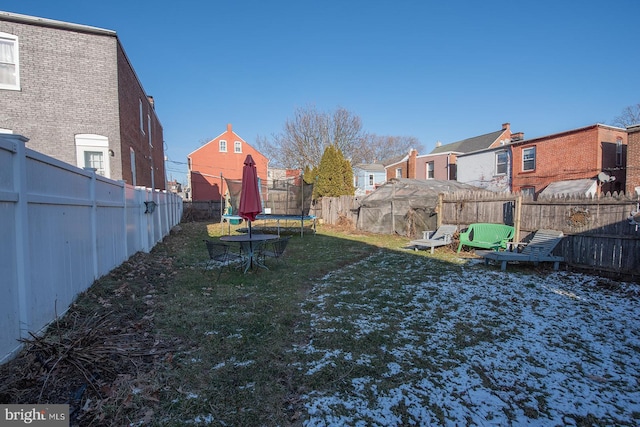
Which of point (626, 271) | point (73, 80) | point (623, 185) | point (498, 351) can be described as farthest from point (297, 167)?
point (498, 351)

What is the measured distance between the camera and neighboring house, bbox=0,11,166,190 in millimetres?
9836

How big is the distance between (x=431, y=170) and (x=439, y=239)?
734 inches

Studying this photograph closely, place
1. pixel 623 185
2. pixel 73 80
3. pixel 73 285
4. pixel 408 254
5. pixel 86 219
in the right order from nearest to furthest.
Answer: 1. pixel 73 285
2. pixel 86 219
3. pixel 408 254
4. pixel 73 80
5. pixel 623 185

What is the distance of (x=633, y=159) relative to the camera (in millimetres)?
15180

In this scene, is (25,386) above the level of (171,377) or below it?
above

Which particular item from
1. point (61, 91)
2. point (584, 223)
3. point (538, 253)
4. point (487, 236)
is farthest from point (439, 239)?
point (61, 91)

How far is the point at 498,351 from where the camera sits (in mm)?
3402

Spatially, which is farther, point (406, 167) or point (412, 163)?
point (406, 167)

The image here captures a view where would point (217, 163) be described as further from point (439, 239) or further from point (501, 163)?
point (439, 239)

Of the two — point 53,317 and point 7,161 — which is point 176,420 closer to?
point 53,317

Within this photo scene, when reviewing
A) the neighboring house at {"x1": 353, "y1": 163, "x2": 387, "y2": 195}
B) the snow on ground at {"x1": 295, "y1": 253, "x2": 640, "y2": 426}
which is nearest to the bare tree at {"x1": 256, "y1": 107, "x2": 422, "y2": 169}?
the neighboring house at {"x1": 353, "y1": 163, "x2": 387, "y2": 195}

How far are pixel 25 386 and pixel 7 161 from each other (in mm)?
1771

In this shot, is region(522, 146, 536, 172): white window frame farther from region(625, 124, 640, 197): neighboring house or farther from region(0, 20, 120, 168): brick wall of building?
region(0, 20, 120, 168): brick wall of building

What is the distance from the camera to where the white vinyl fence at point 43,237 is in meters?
2.58
